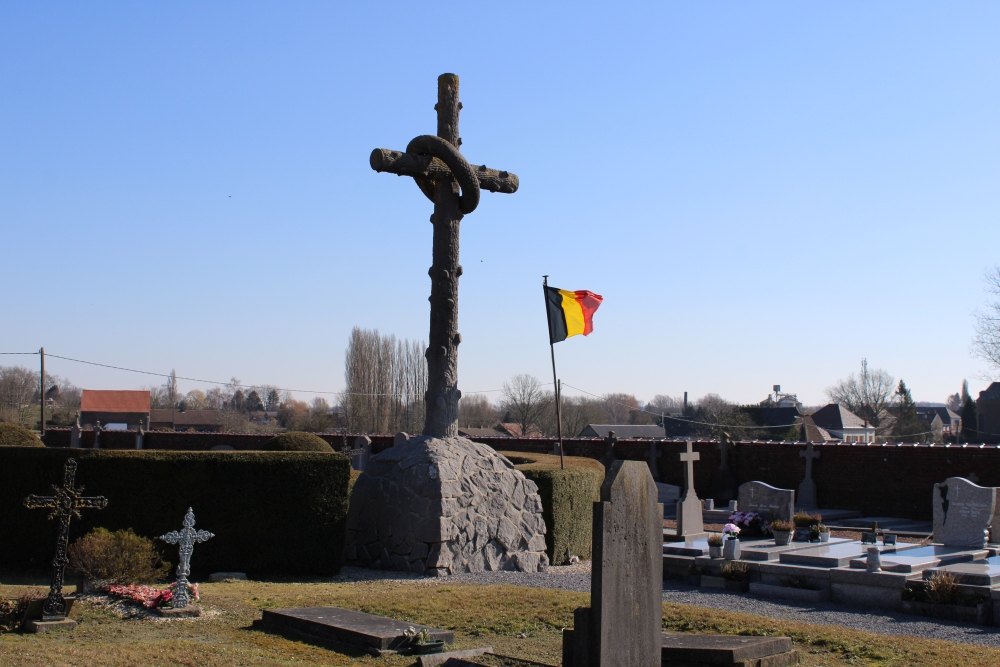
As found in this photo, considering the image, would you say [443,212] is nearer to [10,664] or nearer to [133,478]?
[133,478]

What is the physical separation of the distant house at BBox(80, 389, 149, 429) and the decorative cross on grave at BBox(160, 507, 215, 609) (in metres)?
67.5

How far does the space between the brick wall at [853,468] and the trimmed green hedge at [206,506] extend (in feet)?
50.2

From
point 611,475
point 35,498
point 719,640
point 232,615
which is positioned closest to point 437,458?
point 232,615

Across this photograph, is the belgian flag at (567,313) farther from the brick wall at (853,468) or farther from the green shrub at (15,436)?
the green shrub at (15,436)

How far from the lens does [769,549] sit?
13.4 m

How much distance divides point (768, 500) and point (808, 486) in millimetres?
7008

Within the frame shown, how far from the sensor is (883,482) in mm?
22828

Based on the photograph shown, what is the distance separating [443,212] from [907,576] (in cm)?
815

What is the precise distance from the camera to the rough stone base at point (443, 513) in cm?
1260

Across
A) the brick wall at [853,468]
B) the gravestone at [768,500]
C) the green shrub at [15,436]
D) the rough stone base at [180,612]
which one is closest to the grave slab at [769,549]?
the gravestone at [768,500]

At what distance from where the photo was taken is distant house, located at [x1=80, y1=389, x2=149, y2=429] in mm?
73438

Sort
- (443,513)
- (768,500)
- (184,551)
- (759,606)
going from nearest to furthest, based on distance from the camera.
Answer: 1. (184,551)
2. (759,606)
3. (443,513)
4. (768,500)

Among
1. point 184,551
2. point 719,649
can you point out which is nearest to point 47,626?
point 184,551

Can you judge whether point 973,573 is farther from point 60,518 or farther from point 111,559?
point 60,518
